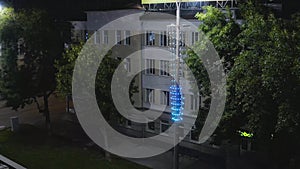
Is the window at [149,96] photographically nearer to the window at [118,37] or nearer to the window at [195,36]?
the window at [118,37]

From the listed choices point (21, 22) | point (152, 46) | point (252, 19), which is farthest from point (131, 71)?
point (252, 19)

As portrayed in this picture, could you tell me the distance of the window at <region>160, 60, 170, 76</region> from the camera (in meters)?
25.9

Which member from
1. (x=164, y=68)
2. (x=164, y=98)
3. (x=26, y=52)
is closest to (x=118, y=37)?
(x=164, y=68)

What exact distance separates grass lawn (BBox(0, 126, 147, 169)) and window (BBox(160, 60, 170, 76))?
23.2 feet

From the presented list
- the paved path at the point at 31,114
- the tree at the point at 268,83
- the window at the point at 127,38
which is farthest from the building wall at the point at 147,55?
the paved path at the point at 31,114

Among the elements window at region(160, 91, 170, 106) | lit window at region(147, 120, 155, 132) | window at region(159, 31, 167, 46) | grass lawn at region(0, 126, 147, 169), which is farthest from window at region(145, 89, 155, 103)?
grass lawn at region(0, 126, 147, 169)

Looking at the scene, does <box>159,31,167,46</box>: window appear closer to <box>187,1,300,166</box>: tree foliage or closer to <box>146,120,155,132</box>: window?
<box>146,120,155,132</box>: window

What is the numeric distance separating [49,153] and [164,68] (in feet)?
34.8

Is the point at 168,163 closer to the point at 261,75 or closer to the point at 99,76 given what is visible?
the point at 99,76

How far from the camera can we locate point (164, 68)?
26.2 meters

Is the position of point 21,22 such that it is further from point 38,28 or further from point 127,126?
point 127,126

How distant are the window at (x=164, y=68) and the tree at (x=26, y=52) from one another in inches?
339

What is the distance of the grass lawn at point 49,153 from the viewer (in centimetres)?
2352

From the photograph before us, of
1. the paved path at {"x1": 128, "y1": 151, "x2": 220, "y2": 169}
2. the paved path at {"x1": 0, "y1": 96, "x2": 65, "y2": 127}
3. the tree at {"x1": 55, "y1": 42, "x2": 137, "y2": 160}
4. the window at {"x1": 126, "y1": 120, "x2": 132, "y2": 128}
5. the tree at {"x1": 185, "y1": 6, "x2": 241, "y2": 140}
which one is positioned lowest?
the paved path at {"x1": 128, "y1": 151, "x2": 220, "y2": 169}
